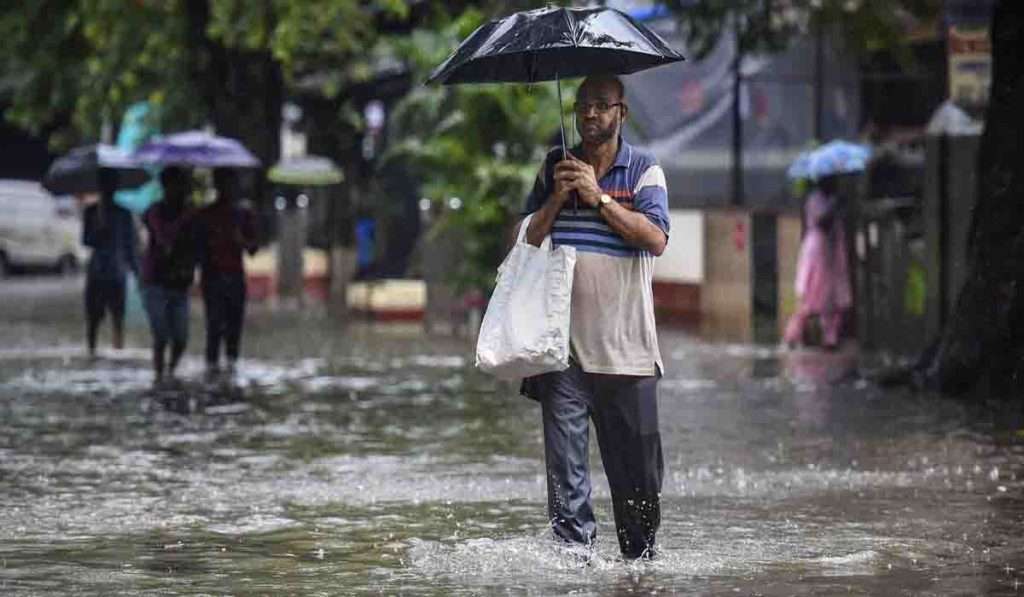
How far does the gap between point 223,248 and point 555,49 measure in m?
11.3

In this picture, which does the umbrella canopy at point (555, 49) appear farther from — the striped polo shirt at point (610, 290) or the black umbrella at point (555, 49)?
the striped polo shirt at point (610, 290)

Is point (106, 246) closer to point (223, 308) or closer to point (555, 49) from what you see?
point (223, 308)

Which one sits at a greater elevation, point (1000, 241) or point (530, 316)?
point (530, 316)

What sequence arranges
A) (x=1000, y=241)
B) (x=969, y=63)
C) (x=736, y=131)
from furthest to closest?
(x=736, y=131)
(x=969, y=63)
(x=1000, y=241)

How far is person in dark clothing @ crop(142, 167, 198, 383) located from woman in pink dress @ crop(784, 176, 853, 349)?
6226 mm

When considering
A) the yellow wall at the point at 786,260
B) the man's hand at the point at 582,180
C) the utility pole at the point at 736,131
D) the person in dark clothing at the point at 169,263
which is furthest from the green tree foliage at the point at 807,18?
the man's hand at the point at 582,180

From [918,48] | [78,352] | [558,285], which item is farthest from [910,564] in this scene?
[918,48]

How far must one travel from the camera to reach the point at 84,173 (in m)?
24.4

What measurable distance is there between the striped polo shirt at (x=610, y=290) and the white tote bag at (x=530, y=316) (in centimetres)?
11

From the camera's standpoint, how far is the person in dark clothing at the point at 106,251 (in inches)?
890

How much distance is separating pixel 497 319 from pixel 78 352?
15.8 meters

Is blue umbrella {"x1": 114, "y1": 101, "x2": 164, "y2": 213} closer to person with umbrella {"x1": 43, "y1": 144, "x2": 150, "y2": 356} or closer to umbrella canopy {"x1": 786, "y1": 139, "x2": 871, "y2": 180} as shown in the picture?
person with umbrella {"x1": 43, "y1": 144, "x2": 150, "y2": 356}

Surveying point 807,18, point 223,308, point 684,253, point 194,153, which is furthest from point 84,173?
point 684,253

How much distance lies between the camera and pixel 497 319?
905cm
